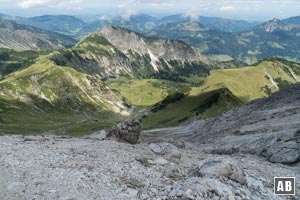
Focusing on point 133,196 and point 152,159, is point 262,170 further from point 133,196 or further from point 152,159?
point 133,196

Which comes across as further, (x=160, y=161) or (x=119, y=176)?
(x=160, y=161)

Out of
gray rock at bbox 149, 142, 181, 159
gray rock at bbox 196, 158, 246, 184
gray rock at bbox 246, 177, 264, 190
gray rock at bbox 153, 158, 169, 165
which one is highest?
gray rock at bbox 196, 158, 246, 184

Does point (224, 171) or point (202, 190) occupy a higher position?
point (202, 190)

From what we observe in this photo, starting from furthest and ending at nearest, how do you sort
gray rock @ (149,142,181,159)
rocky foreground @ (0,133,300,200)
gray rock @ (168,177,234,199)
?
gray rock @ (149,142,181,159) → rocky foreground @ (0,133,300,200) → gray rock @ (168,177,234,199)

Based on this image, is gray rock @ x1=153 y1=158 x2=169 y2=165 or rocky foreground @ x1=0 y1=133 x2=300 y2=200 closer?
rocky foreground @ x1=0 y1=133 x2=300 y2=200

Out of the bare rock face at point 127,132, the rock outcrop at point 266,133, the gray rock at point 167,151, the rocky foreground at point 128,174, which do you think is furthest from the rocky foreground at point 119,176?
the bare rock face at point 127,132

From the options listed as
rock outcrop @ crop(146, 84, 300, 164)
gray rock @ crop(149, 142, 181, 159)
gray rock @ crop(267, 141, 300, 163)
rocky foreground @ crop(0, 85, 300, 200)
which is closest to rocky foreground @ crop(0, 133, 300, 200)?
rocky foreground @ crop(0, 85, 300, 200)

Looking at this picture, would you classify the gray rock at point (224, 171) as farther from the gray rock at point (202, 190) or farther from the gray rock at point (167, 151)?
the gray rock at point (167, 151)

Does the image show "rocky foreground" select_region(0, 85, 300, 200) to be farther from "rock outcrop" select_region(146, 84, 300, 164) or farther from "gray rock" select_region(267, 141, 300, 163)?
"rock outcrop" select_region(146, 84, 300, 164)

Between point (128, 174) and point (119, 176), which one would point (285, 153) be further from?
point (119, 176)

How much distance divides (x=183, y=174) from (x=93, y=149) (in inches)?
485

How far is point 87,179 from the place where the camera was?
106 ft

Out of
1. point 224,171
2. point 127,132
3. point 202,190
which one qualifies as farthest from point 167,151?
point 127,132

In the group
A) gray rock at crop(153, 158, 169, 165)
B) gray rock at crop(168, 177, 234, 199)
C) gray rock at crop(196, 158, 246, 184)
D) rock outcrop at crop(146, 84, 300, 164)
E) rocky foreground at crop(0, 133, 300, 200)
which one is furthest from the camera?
rock outcrop at crop(146, 84, 300, 164)
